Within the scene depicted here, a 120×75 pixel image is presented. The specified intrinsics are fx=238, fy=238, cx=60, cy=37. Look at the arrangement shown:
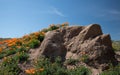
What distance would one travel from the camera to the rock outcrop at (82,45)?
44.2 ft

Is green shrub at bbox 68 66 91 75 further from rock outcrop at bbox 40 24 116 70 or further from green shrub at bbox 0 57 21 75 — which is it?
green shrub at bbox 0 57 21 75

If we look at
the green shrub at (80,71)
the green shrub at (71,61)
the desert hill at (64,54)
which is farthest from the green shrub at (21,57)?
the green shrub at (80,71)

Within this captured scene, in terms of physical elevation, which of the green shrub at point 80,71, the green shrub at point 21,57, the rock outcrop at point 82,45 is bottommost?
the green shrub at point 80,71

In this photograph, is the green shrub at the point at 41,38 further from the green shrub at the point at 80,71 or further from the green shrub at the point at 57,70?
the green shrub at the point at 80,71

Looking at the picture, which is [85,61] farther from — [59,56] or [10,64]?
[10,64]

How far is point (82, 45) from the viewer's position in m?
14.5

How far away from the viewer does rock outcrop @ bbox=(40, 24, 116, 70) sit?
1348 centimetres

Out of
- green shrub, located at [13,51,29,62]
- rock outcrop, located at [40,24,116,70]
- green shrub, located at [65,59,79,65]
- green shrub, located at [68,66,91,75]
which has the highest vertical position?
rock outcrop, located at [40,24,116,70]

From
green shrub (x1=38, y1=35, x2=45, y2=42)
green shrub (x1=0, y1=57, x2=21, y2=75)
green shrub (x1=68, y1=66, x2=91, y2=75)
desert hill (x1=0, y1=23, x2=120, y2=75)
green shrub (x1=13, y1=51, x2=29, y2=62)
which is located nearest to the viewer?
green shrub (x1=68, y1=66, x2=91, y2=75)

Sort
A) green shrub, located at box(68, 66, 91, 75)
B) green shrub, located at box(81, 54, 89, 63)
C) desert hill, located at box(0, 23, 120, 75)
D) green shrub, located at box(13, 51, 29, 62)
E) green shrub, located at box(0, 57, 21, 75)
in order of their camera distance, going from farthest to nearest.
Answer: green shrub, located at box(13, 51, 29, 62) → green shrub, located at box(81, 54, 89, 63) → desert hill, located at box(0, 23, 120, 75) → green shrub, located at box(0, 57, 21, 75) → green shrub, located at box(68, 66, 91, 75)

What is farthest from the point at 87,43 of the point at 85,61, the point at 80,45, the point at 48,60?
the point at 48,60

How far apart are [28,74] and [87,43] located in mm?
4418

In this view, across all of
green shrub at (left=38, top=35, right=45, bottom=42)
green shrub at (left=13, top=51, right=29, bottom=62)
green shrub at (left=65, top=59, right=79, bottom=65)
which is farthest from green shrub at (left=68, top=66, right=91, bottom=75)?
green shrub at (left=38, top=35, right=45, bottom=42)

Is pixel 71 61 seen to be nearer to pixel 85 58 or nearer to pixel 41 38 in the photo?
pixel 85 58
